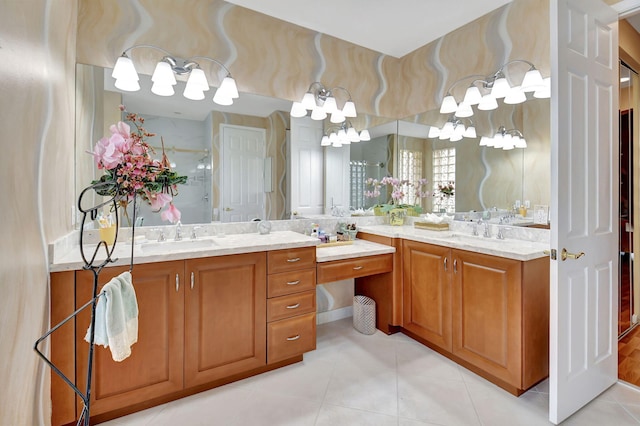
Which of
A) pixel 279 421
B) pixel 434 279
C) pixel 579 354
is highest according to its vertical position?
pixel 434 279

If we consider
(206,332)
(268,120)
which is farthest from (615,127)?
(206,332)

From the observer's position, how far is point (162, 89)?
2244 millimetres

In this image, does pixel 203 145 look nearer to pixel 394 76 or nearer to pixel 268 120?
pixel 268 120

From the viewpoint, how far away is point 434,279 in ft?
Answer: 7.89

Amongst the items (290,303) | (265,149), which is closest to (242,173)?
(265,149)

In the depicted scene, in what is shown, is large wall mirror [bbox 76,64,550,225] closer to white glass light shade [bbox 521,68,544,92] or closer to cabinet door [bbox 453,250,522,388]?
white glass light shade [bbox 521,68,544,92]

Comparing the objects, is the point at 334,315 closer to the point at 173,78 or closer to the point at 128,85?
the point at 173,78

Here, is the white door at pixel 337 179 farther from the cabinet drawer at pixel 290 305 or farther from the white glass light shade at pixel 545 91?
the white glass light shade at pixel 545 91

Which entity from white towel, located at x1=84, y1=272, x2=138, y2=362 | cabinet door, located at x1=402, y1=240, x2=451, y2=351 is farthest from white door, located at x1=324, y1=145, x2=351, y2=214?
white towel, located at x1=84, y1=272, x2=138, y2=362

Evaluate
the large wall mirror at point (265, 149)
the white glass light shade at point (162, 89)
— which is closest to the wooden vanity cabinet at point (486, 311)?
the large wall mirror at point (265, 149)

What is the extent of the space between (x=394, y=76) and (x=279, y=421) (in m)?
3.33

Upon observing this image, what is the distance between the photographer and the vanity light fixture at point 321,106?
2797 millimetres

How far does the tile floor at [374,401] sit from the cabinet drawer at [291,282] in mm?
573

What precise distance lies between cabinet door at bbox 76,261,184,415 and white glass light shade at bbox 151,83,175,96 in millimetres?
1288
